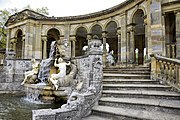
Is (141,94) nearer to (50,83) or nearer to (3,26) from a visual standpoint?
(50,83)

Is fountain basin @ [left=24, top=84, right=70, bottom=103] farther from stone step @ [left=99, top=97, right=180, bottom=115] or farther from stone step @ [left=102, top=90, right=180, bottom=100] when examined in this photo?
stone step @ [left=99, top=97, right=180, bottom=115]

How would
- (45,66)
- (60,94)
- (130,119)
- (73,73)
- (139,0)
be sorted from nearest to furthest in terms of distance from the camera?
(130,119)
(60,94)
(73,73)
(45,66)
(139,0)

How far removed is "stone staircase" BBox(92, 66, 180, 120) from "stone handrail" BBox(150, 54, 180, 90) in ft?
0.89

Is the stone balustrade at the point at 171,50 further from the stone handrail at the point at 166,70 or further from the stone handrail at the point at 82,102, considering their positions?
the stone handrail at the point at 82,102

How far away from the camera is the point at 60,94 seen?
25.0 feet

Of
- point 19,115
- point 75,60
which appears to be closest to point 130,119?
point 19,115

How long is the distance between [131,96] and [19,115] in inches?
155

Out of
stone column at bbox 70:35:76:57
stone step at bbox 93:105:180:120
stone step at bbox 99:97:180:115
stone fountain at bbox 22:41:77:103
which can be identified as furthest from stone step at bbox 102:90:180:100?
stone column at bbox 70:35:76:57

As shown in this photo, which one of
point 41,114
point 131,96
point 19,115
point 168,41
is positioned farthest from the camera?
point 168,41

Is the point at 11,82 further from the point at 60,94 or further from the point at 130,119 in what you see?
the point at 130,119

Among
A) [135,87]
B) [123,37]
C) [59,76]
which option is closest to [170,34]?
[123,37]

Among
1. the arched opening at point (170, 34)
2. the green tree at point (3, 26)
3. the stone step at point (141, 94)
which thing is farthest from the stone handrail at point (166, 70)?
the green tree at point (3, 26)

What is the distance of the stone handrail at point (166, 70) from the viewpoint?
16.8 feet

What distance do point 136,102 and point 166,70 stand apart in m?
2.35
